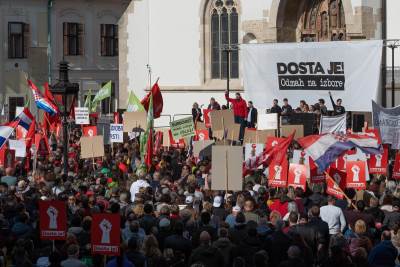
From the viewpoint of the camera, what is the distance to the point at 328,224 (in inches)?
642

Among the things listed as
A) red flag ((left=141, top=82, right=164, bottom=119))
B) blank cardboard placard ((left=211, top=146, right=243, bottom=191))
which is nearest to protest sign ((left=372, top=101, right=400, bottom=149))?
blank cardboard placard ((left=211, top=146, right=243, bottom=191))

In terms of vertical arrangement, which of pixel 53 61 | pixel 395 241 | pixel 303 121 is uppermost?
pixel 53 61

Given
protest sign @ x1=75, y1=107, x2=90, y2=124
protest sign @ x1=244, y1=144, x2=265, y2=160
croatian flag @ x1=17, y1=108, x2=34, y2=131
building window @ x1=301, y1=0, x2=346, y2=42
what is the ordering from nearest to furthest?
protest sign @ x1=244, y1=144, x2=265, y2=160
croatian flag @ x1=17, y1=108, x2=34, y2=131
protest sign @ x1=75, y1=107, x2=90, y2=124
building window @ x1=301, y1=0, x2=346, y2=42

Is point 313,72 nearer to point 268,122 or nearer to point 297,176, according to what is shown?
point 268,122

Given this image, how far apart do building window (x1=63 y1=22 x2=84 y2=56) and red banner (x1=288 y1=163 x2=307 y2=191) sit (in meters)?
35.6

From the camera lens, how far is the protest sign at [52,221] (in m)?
14.8

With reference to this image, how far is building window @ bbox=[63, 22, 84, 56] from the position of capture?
54844mm

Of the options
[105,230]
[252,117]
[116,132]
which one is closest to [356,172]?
[105,230]

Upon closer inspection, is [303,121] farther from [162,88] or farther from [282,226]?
[282,226]

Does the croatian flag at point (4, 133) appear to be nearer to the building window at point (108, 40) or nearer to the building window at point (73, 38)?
the building window at point (73, 38)

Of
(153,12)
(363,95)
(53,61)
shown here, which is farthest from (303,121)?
(53,61)

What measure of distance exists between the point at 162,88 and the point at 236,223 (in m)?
23.9

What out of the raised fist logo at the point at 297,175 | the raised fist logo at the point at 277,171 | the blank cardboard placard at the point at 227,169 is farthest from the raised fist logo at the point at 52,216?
the raised fist logo at the point at 277,171

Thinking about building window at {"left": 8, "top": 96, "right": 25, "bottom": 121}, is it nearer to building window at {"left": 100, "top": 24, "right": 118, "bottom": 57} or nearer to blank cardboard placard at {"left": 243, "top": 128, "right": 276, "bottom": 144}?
building window at {"left": 100, "top": 24, "right": 118, "bottom": 57}
